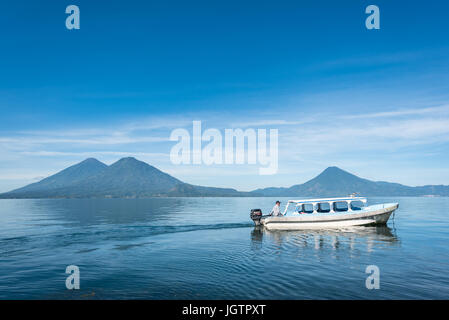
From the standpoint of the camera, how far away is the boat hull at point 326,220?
3472 centimetres

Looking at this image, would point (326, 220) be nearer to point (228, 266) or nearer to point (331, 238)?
point (331, 238)

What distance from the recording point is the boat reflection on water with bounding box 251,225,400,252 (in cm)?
2542

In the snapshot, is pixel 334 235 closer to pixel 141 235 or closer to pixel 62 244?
pixel 141 235

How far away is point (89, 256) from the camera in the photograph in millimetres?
22375

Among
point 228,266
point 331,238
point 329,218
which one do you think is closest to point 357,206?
point 329,218

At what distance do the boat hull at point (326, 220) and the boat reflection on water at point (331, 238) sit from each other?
0.77 m

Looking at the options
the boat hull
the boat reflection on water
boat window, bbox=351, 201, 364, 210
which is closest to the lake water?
the boat reflection on water

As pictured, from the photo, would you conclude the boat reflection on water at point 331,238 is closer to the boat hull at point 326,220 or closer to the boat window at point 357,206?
the boat hull at point 326,220

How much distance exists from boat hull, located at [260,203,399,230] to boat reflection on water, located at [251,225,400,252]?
30.3 inches

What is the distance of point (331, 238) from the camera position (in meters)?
28.8

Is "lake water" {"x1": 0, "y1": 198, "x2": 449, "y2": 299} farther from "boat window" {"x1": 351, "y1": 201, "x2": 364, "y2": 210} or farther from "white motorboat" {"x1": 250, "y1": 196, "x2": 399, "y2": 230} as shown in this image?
"boat window" {"x1": 351, "y1": 201, "x2": 364, "y2": 210}

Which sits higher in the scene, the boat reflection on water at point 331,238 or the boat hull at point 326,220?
the boat hull at point 326,220

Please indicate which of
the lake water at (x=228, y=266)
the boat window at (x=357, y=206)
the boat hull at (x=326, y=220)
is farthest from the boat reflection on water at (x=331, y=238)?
the boat window at (x=357, y=206)
